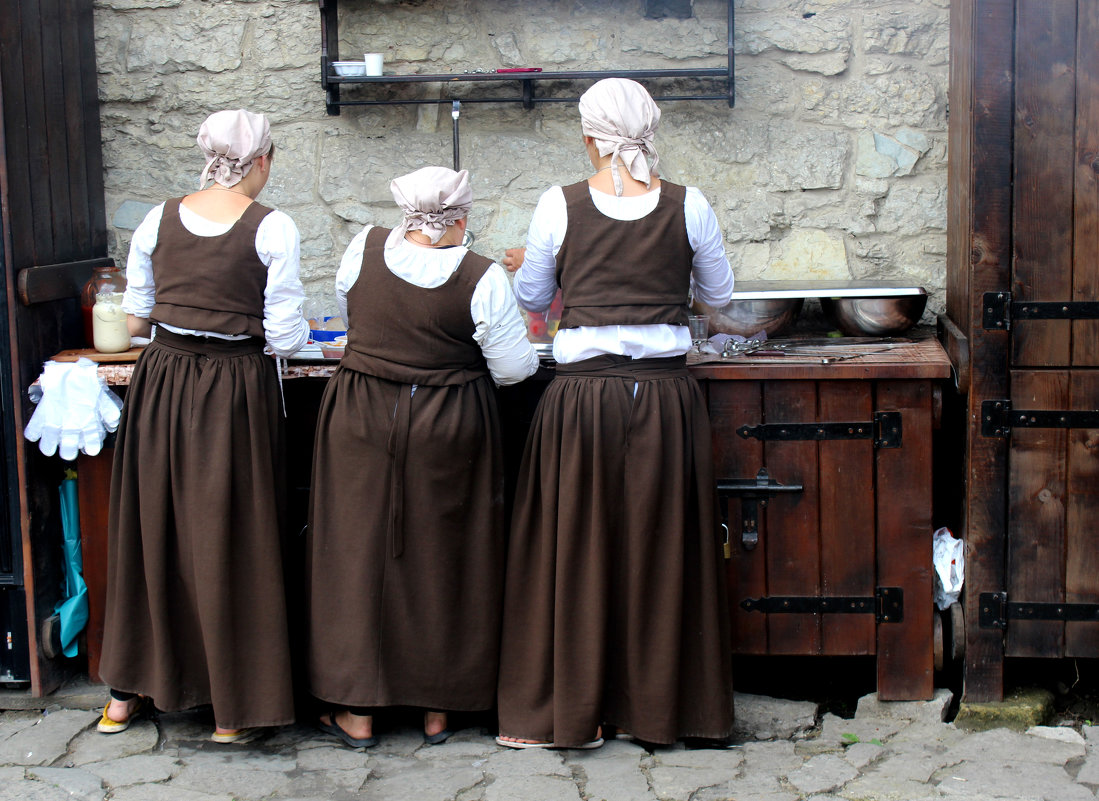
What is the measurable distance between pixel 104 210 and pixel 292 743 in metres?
2.21

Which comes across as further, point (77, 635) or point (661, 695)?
point (77, 635)

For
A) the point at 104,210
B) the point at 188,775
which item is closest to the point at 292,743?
the point at 188,775

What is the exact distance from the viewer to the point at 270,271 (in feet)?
11.1

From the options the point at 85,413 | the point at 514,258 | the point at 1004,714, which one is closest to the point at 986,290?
the point at 1004,714

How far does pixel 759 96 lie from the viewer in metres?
4.38

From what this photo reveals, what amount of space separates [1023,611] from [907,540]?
1.37 feet

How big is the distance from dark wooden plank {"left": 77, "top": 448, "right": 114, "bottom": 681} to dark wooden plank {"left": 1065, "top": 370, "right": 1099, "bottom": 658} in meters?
3.04

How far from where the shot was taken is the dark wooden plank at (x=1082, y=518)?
140 inches

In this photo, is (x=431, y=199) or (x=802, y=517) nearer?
(x=431, y=199)

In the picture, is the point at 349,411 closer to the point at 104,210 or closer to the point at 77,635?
the point at 77,635

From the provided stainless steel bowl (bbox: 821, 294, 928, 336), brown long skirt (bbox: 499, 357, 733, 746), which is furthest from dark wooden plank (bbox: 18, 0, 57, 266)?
stainless steel bowl (bbox: 821, 294, 928, 336)

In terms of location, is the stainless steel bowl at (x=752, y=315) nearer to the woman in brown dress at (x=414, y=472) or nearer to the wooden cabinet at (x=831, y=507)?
the wooden cabinet at (x=831, y=507)

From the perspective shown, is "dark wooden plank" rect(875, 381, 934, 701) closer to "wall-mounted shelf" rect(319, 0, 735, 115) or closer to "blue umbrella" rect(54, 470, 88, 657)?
"wall-mounted shelf" rect(319, 0, 735, 115)

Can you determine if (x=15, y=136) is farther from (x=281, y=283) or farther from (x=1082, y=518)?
(x=1082, y=518)
